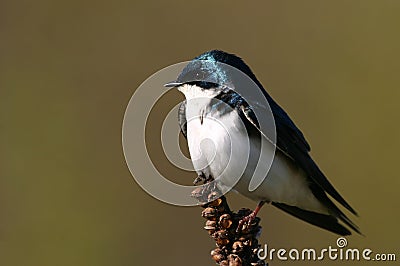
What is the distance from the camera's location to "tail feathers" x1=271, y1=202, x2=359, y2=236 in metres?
2.61

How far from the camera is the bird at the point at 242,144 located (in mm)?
2344

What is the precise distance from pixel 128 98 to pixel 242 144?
1371mm

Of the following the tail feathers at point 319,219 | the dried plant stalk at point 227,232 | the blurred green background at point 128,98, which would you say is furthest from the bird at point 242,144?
the blurred green background at point 128,98

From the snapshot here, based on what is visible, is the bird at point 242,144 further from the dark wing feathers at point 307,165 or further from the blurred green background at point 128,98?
the blurred green background at point 128,98

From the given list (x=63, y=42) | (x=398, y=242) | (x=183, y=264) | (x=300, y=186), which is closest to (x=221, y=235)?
(x=300, y=186)

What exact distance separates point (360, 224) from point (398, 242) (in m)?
0.15

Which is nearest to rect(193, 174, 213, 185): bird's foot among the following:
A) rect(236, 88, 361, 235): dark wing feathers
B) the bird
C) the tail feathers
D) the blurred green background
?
the bird

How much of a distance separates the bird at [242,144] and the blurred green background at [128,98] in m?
0.60

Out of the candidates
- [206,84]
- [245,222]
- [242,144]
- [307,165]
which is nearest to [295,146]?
[307,165]

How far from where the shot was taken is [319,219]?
8.67 ft

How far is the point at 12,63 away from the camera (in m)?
3.96

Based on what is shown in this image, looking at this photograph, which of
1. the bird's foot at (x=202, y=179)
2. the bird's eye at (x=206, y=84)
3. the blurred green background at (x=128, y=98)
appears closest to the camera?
the bird's foot at (x=202, y=179)

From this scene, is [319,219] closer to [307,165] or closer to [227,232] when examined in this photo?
[307,165]

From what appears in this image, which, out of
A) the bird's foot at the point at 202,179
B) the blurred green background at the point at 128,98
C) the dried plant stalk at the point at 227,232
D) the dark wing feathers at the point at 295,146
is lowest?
the dried plant stalk at the point at 227,232
